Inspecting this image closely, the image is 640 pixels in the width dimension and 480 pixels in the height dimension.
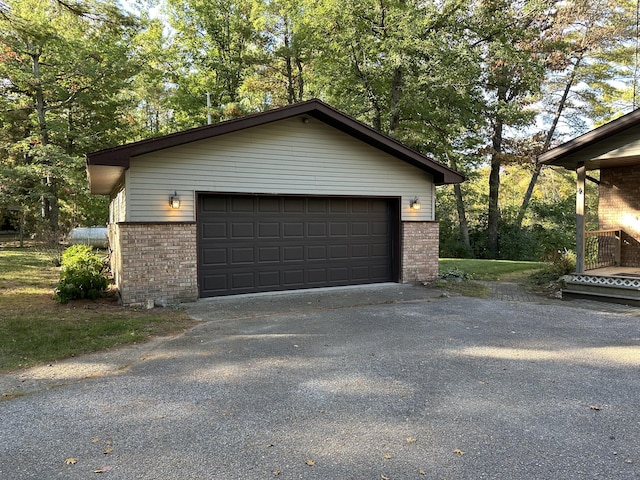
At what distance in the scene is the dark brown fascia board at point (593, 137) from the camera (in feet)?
26.9

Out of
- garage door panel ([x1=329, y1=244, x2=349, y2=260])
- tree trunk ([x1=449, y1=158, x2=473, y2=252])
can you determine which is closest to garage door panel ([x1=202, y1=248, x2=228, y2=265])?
garage door panel ([x1=329, y1=244, x2=349, y2=260])

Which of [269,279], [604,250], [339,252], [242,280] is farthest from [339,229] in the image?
[604,250]

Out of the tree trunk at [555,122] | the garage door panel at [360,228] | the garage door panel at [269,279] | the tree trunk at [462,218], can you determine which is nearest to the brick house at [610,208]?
the garage door panel at [360,228]

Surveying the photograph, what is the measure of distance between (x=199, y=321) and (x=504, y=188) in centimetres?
2865

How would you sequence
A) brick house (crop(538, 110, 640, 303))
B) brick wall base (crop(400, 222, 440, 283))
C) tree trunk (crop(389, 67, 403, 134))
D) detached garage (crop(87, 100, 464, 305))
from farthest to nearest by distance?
tree trunk (crop(389, 67, 403, 134))
brick wall base (crop(400, 222, 440, 283))
brick house (crop(538, 110, 640, 303))
detached garage (crop(87, 100, 464, 305))

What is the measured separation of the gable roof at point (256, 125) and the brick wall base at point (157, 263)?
1.24 meters

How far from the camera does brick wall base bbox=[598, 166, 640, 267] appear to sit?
33.8 feet

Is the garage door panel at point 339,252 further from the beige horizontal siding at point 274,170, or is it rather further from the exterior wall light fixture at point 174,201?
the exterior wall light fixture at point 174,201

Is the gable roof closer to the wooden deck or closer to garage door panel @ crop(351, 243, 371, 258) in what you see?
garage door panel @ crop(351, 243, 371, 258)

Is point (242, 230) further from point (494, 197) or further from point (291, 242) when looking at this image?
point (494, 197)

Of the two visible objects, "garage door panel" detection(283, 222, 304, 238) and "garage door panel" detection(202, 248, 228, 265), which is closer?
"garage door panel" detection(202, 248, 228, 265)

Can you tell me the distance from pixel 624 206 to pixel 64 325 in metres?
12.2

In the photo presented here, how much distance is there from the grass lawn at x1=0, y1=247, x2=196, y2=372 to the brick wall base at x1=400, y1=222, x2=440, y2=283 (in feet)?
18.2

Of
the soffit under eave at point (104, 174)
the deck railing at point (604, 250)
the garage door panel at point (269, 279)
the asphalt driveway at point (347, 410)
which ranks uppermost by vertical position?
the soffit under eave at point (104, 174)
